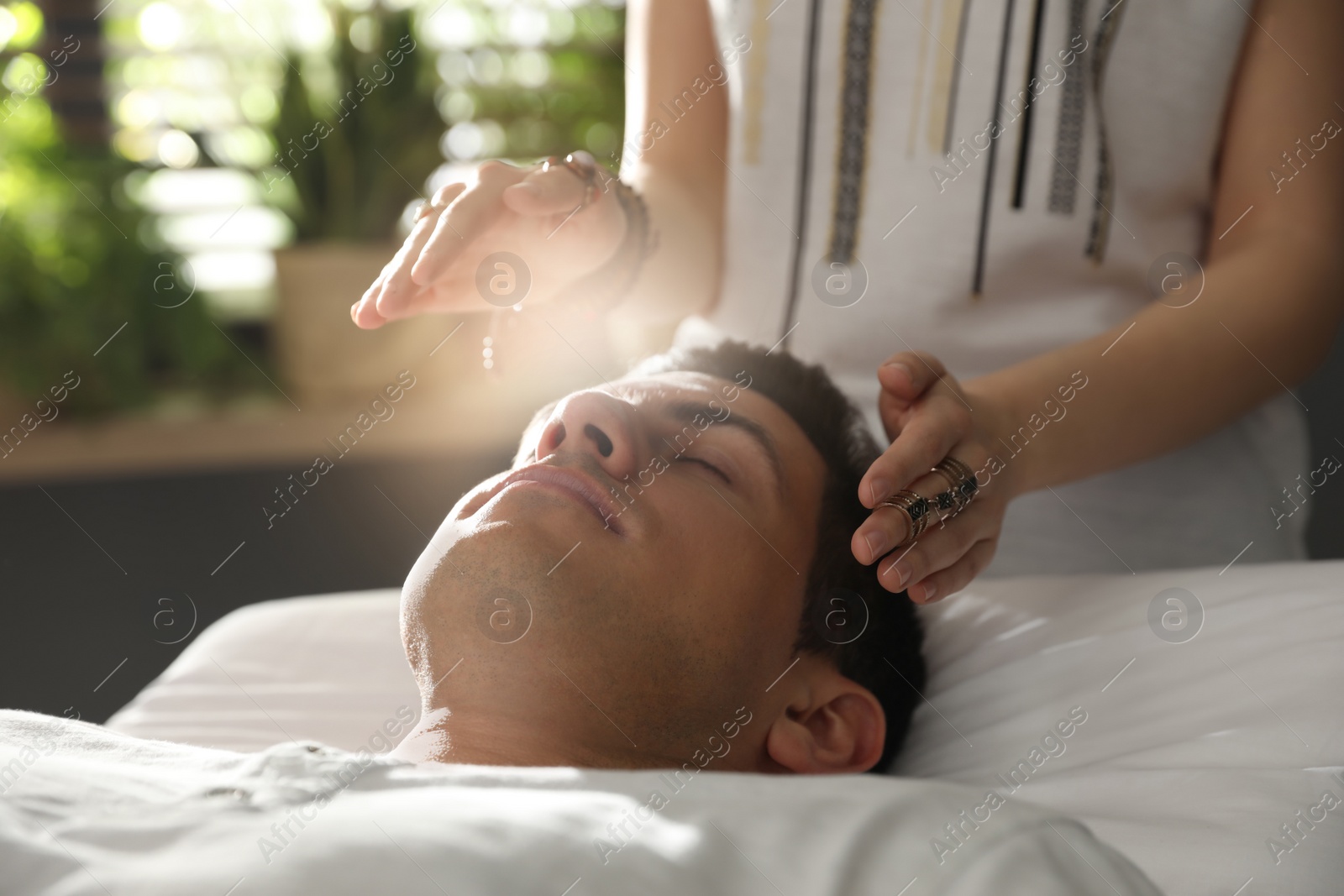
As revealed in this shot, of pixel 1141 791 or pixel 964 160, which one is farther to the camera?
pixel 964 160

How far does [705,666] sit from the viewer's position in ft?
2.83

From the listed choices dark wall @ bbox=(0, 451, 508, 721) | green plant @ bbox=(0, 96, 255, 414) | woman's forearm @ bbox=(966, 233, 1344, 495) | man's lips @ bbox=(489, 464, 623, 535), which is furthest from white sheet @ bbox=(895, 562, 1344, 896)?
green plant @ bbox=(0, 96, 255, 414)

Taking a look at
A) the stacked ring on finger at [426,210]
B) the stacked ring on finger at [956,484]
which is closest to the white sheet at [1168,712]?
the stacked ring on finger at [956,484]

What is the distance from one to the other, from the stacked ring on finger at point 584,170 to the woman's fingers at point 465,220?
50mm

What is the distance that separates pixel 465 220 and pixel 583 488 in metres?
0.24

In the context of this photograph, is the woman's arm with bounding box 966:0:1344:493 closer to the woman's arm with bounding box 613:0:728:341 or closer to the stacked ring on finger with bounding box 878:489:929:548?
the stacked ring on finger with bounding box 878:489:929:548

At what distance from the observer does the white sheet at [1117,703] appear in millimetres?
790

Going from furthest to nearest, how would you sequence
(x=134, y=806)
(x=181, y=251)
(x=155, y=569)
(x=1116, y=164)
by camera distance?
(x=181, y=251), (x=155, y=569), (x=1116, y=164), (x=134, y=806)

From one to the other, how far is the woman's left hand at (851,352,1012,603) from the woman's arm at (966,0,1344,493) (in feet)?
0.53

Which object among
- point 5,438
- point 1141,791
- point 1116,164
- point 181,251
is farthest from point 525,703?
point 5,438

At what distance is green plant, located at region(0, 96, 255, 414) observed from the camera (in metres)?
2.37

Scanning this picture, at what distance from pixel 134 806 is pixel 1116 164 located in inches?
44.1

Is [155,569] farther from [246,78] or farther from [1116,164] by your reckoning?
[1116,164]

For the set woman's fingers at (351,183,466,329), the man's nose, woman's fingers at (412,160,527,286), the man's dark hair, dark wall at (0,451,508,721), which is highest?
woman's fingers at (412,160,527,286)
